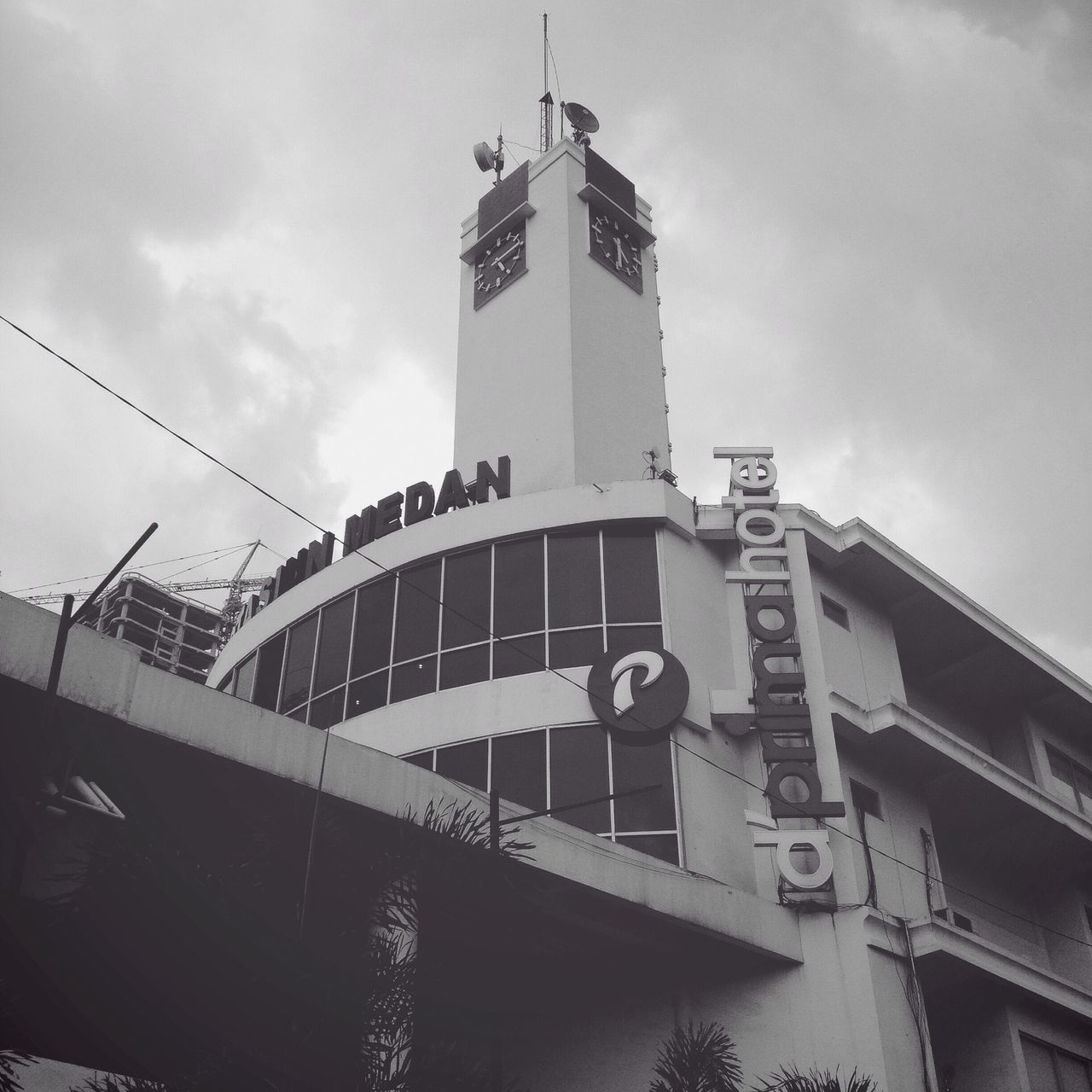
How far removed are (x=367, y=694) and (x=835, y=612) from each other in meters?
9.61

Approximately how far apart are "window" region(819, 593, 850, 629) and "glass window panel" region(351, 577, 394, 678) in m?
8.71

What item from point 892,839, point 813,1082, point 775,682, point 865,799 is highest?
point 775,682

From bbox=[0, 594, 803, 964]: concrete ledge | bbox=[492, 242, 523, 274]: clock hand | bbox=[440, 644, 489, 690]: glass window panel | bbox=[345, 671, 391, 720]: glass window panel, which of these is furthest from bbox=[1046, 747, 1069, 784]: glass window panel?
bbox=[492, 242, 523, 274]: clock hand

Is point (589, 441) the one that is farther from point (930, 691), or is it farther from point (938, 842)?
point (938, 842)

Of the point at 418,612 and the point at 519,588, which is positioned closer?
the point at 519,588

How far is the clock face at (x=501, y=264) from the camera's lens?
33.1 metres

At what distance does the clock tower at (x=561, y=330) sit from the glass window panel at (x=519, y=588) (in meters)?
4.34

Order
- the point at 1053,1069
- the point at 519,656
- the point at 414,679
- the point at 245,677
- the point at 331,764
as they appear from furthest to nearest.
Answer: the point at 245,677 < the point at 414,679 < the point at 519,656 < the point at 1053,1069 < the point at 331,764

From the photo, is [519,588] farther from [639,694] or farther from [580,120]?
[580,120]

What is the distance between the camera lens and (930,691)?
28.5 m

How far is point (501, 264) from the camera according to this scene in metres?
33.7

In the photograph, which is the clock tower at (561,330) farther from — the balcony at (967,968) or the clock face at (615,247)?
the balcony at (967,968)

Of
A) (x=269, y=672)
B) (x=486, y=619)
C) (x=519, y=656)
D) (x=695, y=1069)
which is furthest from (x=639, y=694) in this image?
(x=695, y=1069)

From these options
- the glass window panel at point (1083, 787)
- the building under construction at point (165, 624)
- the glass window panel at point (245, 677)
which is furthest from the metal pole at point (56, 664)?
the building under construction at point (165, 624)
